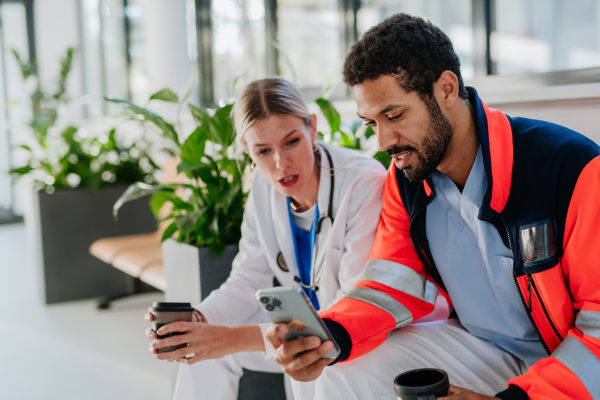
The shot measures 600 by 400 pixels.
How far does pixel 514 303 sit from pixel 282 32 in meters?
3.21

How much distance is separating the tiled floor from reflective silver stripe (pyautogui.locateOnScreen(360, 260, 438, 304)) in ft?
4.21

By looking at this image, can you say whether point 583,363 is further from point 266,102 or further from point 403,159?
point 266,102

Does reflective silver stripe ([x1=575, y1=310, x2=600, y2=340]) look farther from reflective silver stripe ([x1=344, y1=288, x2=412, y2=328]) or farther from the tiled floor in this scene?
the tiled floor

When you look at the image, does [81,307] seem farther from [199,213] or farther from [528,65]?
[528,65]

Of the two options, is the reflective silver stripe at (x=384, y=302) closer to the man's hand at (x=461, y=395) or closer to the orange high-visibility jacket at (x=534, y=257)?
the orange high-visibility jacket at (x=534, y=257)

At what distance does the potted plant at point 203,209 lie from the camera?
1.97 metres

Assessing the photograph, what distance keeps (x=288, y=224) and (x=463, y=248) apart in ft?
1.92

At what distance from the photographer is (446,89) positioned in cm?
115

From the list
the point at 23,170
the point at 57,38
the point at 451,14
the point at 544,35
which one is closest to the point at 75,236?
the point at 23,170

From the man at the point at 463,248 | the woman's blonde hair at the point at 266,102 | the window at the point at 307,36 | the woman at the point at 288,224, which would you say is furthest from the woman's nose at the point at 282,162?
the window at the point at 307,36

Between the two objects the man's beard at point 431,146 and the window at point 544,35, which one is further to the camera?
the window at point 544,35

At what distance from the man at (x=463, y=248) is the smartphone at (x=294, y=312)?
0.02 metres

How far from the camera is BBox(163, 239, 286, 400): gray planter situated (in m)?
1.77

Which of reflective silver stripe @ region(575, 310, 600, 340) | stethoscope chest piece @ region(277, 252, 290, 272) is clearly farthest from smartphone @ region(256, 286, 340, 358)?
stethoscope chest piece @ region(277, 252, 290, 272)
